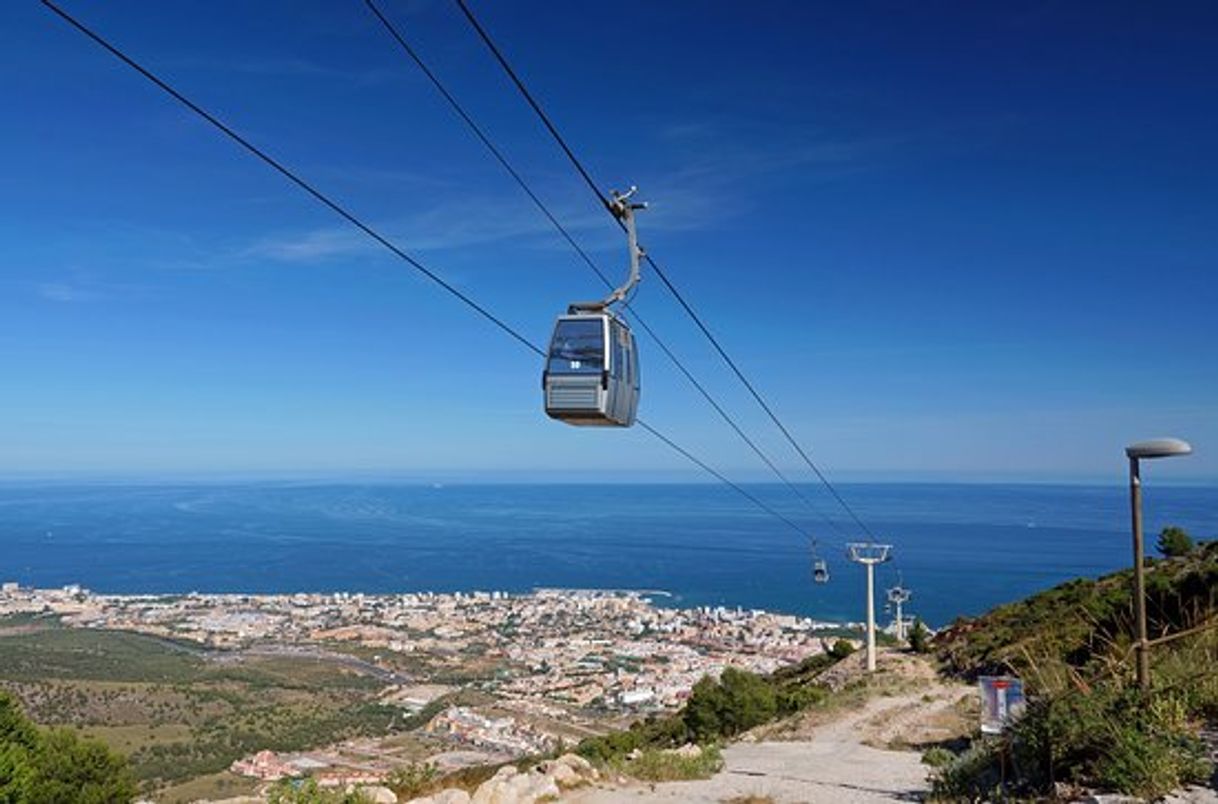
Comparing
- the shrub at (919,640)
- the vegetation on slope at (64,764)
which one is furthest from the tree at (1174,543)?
the vegetation on slope at (64,764)

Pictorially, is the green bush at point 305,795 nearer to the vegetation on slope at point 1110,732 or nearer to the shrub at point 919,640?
the vegetation on slope at point 1110,732

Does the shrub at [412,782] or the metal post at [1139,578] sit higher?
the metal post at [1139,578]

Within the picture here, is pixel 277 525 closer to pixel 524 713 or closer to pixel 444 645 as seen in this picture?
pixel 444 645

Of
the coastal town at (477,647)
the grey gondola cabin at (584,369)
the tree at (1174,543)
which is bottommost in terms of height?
the coastal town at (477,647)

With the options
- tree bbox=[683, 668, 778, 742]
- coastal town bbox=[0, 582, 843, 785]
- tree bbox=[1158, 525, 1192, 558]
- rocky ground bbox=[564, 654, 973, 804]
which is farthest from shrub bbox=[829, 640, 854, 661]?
tree bbox=[1158, 525, 1192, 558]

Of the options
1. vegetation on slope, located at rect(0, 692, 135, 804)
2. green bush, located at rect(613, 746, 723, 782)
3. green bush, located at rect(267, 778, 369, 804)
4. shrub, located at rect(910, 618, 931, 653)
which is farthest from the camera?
shrub, located at rect(910, 618, 931, 653)

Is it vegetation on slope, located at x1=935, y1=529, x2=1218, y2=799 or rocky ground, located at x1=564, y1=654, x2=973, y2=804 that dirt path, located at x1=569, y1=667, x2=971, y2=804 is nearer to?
rocky ground, located at x1=564, y1=654, x2=973, y2=804
